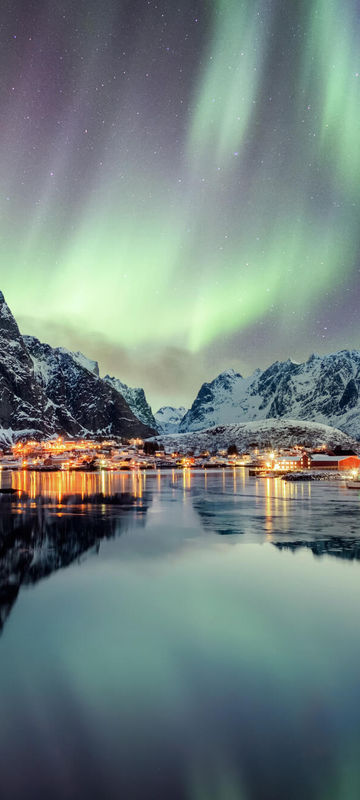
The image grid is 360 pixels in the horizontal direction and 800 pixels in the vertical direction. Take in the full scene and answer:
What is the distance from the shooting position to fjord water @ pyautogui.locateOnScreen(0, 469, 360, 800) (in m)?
9.40

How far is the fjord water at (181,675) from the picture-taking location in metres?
9.40

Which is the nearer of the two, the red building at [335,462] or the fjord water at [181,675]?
the fjord water at [181,675]

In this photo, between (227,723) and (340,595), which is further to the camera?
(340,595)

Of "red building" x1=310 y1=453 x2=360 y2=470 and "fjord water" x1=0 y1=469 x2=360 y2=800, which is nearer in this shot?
"fjord water" x1=0 y1=469 x2=360 y2=800

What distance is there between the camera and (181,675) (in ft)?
45.1

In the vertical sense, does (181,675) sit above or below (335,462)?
above

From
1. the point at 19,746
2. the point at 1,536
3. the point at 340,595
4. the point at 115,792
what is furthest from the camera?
the point at 1,536

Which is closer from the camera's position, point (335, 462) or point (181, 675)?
point (181, 675)

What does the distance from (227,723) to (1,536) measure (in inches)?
1174

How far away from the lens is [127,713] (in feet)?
37.9

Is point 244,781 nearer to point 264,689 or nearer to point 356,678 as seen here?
point 264,689

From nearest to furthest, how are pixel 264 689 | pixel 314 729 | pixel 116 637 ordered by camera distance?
pixel 314 729, pixel 264 689, pixel 116 637

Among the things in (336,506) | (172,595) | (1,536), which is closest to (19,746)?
(172,595)

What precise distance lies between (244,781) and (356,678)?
558 cm
